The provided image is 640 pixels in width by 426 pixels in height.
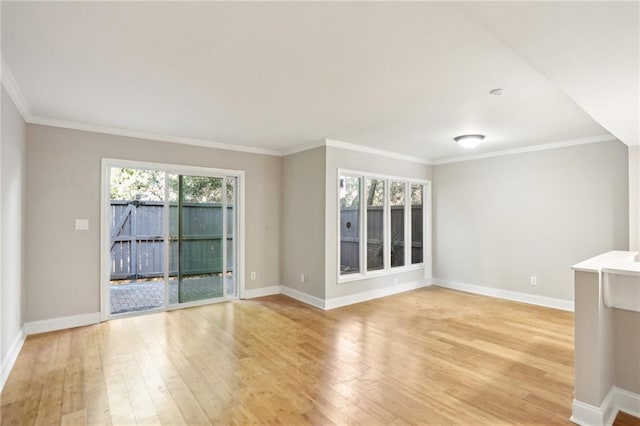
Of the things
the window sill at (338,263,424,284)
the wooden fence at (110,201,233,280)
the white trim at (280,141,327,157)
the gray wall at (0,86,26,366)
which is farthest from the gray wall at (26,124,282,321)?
the window sill at (338,263,424,284)

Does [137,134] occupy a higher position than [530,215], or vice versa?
[137,134]

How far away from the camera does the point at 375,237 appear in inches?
216

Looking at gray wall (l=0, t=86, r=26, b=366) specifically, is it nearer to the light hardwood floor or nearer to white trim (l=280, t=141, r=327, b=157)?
the light hardwood floor

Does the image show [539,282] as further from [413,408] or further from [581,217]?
[413,408]

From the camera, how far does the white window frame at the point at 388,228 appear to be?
16.4 ft

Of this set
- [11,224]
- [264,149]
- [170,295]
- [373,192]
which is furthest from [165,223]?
[373,192]

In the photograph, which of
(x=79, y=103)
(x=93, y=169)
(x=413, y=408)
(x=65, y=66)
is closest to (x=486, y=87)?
(x=413, y=408)

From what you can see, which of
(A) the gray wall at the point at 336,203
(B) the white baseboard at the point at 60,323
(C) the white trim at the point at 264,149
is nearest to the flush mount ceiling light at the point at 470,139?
(C) the white trim at the point at 264,149

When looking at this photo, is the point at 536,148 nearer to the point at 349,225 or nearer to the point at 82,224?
the point at 349,225

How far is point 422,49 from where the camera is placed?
2137mm

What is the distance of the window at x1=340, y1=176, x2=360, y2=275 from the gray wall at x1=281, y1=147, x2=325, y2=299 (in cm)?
40

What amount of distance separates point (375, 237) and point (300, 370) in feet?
10.1

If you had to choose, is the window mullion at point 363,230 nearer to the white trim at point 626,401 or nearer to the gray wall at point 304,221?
the gray wall at point 304,221

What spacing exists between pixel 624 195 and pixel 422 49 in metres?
3.96
